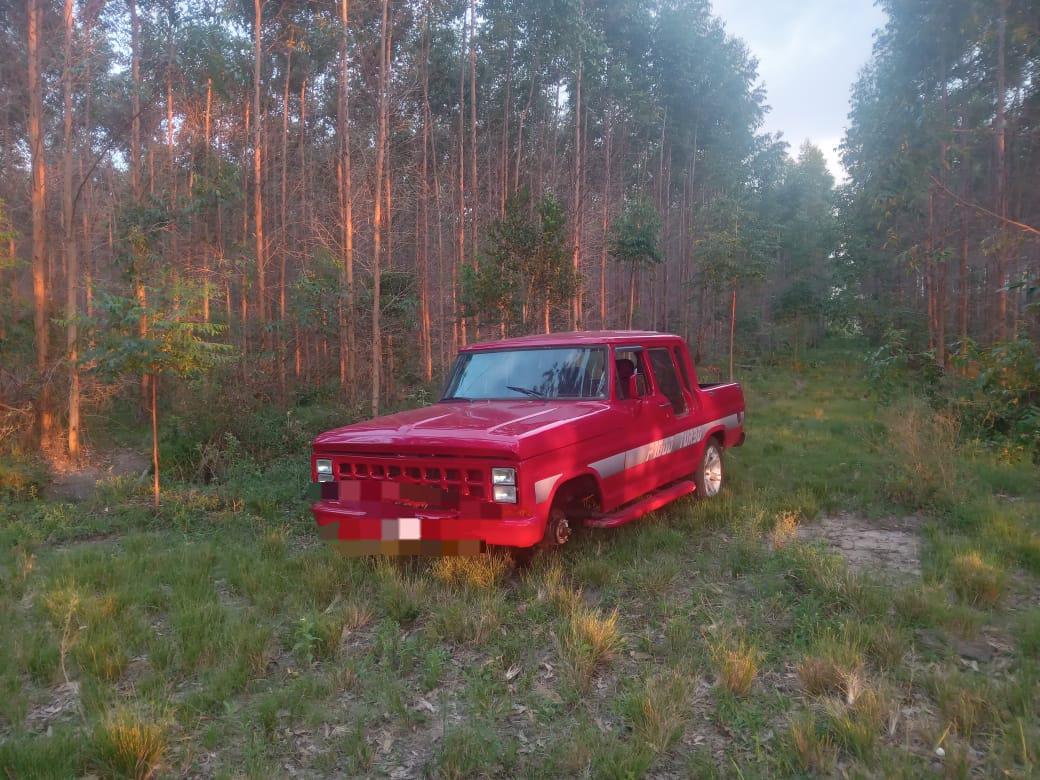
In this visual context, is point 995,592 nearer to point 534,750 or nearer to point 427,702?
point 534,750

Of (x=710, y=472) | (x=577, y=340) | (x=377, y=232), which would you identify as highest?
(x=377, y=232)

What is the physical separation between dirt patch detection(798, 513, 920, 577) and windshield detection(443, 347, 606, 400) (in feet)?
8.05

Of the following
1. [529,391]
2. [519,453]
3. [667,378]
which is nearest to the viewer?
[519,453]

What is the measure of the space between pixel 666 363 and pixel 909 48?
19804 millimetres

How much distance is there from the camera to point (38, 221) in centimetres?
1079

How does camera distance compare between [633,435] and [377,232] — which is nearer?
[633,435]

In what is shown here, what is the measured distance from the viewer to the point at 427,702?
351 centimetres

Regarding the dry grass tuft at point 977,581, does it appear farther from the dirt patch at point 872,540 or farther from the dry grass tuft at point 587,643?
the dry grass tuft at point 587,643

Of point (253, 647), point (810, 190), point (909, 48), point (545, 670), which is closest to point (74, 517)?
point (253, 647)

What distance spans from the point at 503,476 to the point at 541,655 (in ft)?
3.68

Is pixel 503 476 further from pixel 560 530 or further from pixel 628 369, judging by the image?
pixel 628 369

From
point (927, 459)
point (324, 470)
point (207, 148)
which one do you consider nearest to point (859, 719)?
point (324, 470)

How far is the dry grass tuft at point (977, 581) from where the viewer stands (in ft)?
14.8

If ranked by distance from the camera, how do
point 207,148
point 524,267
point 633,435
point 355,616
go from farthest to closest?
1. point 207,148
2. point 524,267
3. point 633,435
4. point 355,616
